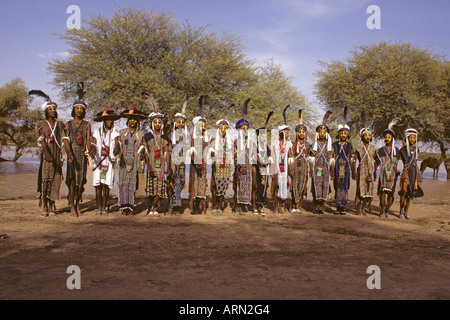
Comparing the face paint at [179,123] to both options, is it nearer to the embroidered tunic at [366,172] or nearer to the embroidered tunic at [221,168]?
the embroidered tunic at [221,168]

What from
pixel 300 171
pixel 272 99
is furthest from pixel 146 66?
pixel 300 171

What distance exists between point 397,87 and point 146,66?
587 inches

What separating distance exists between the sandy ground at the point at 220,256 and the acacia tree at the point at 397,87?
15.3m

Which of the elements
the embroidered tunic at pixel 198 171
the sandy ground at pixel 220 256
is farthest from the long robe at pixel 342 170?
the embroidered tunic at pixel 198 171

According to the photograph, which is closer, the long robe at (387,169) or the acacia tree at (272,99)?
the long robe at (387,169)

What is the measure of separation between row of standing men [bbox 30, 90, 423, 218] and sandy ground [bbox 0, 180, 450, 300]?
61 centimetres

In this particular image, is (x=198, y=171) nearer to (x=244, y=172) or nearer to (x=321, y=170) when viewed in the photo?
(x=244, y=172)

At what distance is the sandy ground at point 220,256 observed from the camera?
Result: 3914mm

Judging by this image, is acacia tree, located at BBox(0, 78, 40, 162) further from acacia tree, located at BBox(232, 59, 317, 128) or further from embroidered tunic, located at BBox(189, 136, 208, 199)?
embroidered tunic, located at BBox(189, 136, 208, 199)

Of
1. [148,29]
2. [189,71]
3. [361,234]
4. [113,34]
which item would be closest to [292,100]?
[189,71]

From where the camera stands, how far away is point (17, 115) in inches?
1336

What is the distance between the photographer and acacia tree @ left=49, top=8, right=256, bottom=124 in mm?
20750

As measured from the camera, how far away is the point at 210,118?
22.8m

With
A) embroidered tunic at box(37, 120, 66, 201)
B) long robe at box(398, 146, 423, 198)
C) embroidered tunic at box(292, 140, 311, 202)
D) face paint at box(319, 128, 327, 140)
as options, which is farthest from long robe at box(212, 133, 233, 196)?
long robe at box(398, 146, 423, 198)
